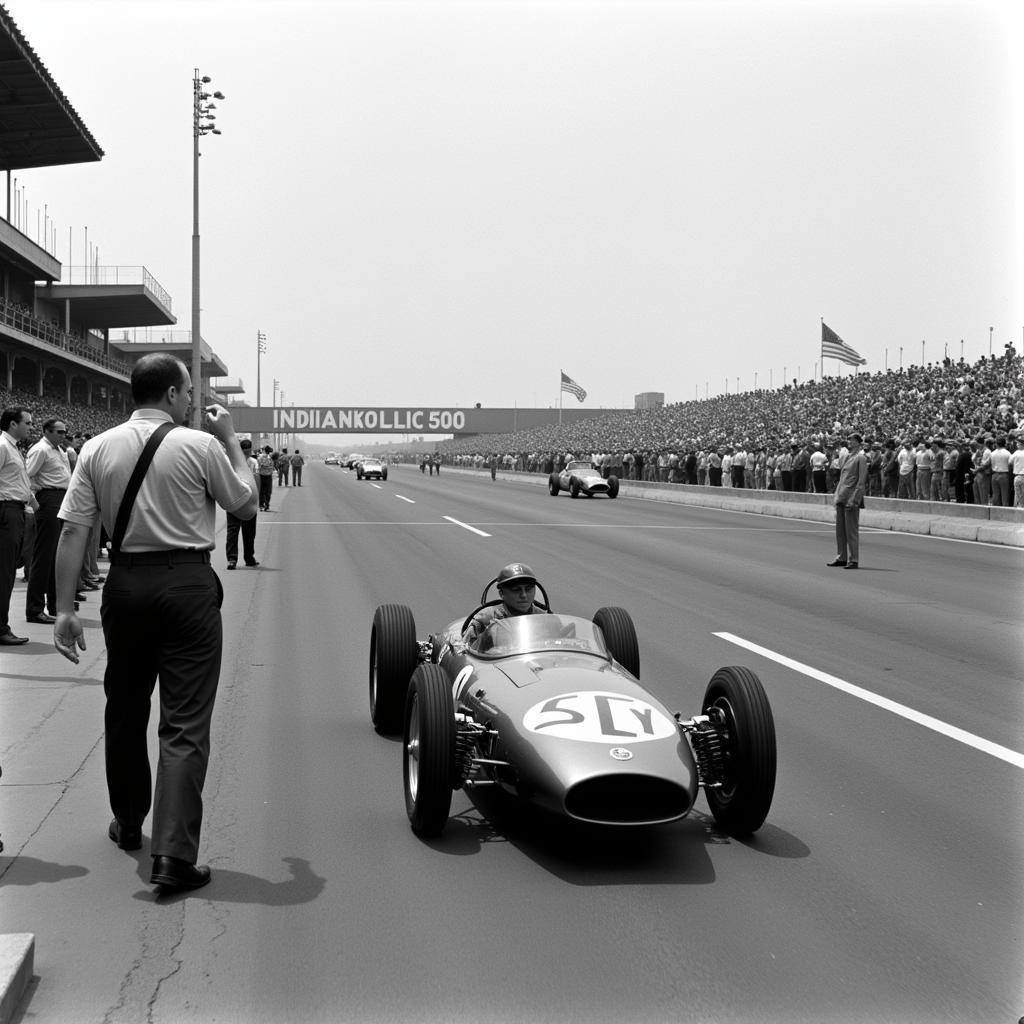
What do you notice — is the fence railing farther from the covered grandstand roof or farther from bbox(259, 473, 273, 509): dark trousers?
bbox(259, 473, 273, 509): dark trousers

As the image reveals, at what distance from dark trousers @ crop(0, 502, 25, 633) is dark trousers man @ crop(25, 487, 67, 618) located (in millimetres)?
818

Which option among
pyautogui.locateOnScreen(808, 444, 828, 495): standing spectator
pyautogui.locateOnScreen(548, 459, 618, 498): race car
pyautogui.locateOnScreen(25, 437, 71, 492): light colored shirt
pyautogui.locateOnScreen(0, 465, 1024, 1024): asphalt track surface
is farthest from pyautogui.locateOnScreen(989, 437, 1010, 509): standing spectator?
pyautogui.locateOnScreen(548, 459, 618, 498): race car

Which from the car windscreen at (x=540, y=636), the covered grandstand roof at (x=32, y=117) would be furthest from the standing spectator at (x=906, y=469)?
the covered grandstand roof at (x=32, y=117)

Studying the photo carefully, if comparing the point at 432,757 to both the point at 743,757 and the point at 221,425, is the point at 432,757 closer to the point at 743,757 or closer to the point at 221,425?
the point at 743,757

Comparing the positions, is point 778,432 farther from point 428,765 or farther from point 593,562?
point 428,765

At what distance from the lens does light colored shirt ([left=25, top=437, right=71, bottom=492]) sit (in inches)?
465

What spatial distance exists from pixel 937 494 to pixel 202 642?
26401 millimetres

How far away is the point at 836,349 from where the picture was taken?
46.1 m

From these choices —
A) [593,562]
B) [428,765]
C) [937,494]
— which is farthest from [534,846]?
[937,494]

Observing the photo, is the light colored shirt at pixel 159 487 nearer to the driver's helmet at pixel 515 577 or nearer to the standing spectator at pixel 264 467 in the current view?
the driver's helmet at pixel 515 577

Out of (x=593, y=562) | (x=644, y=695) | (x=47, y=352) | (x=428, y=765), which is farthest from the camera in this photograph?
(x=47, y=352)

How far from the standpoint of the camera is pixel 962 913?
14.7 feet

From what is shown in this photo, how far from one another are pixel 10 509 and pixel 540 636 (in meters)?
6.40

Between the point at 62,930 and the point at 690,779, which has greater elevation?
the point at 690,779
